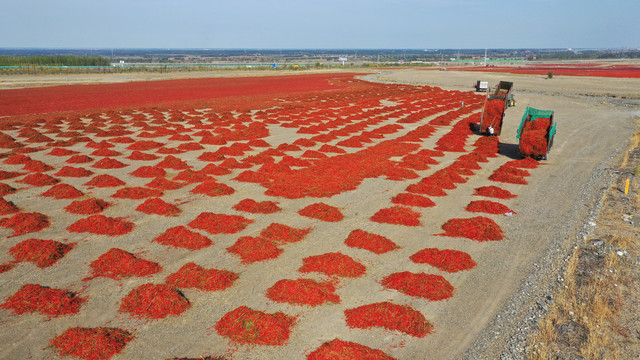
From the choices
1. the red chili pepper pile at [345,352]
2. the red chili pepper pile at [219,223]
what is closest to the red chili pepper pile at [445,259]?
the red chili pepper pile at [345,352]

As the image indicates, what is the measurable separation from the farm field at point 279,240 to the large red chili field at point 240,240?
50 mm

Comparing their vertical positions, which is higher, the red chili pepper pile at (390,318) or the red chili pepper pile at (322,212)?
the red chili pepper pile at (322,212)

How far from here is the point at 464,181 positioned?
56.7 feet

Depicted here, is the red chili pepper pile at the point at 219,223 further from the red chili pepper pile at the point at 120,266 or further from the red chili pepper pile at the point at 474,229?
the red chili pepper pile at the point at 474,229

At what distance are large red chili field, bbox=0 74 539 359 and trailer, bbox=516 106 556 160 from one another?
0.60 m

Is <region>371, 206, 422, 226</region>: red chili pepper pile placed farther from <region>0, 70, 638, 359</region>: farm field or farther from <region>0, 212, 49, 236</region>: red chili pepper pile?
<region>0, 212, 49, 236</region>: red chili pepper pile

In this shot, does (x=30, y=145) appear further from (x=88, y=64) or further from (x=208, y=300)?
(x=88, y=64)

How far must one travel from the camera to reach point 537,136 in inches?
791

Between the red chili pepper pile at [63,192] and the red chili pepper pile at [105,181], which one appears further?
the red chili pepper pile at [105,181]

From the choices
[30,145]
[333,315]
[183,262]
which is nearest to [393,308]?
[333,315]

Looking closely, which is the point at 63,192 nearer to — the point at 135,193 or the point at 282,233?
the point at 135,193

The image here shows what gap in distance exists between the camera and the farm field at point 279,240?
7.62 metres

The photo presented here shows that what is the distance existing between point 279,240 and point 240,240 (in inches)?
42.4

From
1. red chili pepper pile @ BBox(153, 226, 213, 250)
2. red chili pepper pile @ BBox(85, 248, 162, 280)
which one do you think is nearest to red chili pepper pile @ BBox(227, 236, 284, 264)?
red chili pepper pile @ BBox(153, 226, 213, 250)
